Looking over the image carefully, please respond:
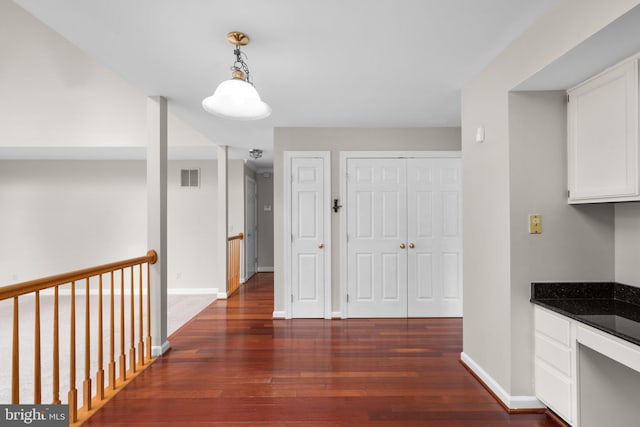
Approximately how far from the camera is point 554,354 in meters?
1.98

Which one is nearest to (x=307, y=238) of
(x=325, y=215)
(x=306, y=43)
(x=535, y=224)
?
(x=325, y=215)

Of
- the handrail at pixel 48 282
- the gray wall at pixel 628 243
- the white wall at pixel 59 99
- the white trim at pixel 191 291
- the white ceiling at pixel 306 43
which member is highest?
the white wall at pixel 59 99

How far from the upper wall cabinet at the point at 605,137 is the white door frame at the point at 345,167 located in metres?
2.03

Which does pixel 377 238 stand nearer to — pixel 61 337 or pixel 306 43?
pixel 306 43

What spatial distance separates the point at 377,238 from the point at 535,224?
2.14m

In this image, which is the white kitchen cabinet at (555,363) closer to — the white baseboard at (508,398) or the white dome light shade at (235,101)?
the white baseboard at (508,398)

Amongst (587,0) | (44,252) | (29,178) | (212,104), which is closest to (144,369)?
(212,104)

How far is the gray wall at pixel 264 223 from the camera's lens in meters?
7.85

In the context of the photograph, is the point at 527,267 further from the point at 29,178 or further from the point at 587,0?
the point at 29,178

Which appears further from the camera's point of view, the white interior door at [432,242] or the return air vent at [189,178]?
the return air vent at [189,178]

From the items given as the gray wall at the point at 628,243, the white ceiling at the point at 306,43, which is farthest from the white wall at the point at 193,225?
the gray wall at the point at 628,243

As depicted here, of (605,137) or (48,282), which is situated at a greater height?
(605,137)
